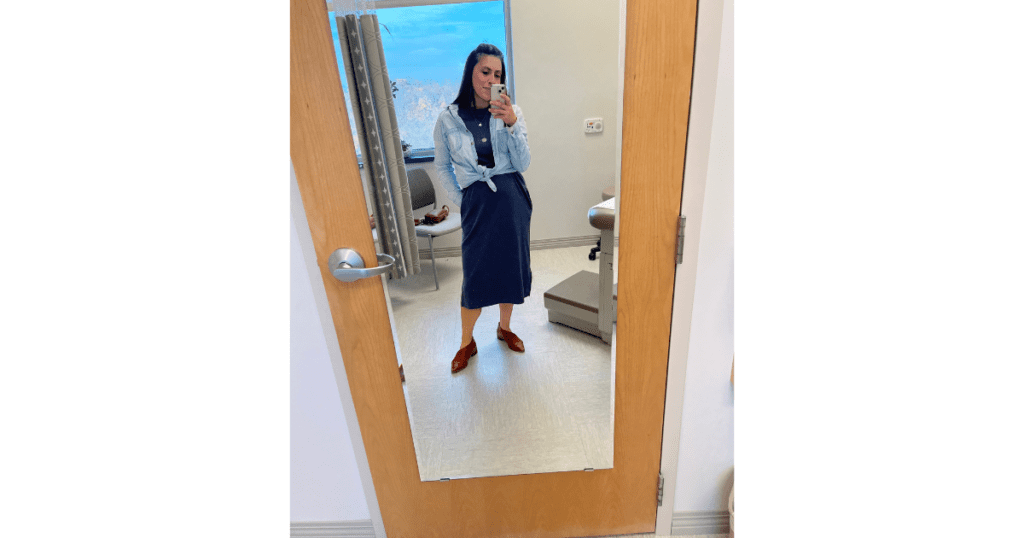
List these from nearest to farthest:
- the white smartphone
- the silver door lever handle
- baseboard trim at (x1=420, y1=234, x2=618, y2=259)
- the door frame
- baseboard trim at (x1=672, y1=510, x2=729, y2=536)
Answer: the door frame
the silver door lever handle
the white smartphone
baseboard trim at (x1=420, y1=234, x2=618, y2=259)
baseboard trim at (x1=672, y1=510, x2=729, y2=536)

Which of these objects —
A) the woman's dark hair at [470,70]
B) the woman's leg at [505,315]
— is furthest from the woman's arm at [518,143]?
the woman's leg at [505,315]

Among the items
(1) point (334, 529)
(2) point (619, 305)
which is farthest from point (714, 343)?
(1) point (334, 529)

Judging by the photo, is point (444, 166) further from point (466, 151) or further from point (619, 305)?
point (619, 305)

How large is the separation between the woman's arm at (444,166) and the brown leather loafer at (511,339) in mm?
380

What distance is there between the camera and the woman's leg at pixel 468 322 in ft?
4.12

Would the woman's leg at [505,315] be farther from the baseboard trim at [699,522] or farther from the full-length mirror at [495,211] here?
the baseboard trim at [699,522]

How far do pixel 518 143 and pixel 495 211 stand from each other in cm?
18

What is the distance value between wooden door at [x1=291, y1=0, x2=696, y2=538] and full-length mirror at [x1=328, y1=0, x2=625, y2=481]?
1.5 inches

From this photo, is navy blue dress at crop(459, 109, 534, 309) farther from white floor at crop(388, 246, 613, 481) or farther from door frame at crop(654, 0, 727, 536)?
door frame at crop(654, 0, 727, 536)

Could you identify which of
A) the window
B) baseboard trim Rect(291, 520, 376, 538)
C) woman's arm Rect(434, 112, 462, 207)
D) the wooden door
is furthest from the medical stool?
baseboard trim Rect(291, 520, 376, 538)

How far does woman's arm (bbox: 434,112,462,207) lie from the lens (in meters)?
1.09

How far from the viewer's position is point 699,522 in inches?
51.0
